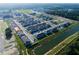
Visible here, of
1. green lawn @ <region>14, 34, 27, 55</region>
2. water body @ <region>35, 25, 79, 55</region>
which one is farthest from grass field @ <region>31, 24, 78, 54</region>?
green lawn @ <region>14, 34, 27, 55</region>

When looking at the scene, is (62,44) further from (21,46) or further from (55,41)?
(21,46)

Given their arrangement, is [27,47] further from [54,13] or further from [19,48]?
[54,13]

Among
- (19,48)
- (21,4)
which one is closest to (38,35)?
(19,48)

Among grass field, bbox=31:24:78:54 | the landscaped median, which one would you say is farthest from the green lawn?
the landscaped median

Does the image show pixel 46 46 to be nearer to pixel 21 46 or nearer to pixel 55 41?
pixel 55 41

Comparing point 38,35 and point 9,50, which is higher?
point 38,35

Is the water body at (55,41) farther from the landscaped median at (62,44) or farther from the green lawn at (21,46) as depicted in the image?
the green lawn at (21,46)

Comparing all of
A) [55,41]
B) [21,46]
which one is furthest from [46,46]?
[21,46]

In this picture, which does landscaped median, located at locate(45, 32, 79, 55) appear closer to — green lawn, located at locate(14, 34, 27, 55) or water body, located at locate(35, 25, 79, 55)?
water body, located at locate(35, 25, 79, 55)

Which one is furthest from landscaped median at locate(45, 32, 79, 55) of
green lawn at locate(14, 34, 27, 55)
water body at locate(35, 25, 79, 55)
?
green lawn at locate(14, 34, 27, 55)

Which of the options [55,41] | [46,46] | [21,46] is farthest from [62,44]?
[21,46]

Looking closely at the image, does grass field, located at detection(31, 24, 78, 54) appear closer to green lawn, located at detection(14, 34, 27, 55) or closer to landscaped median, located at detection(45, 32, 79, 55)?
landscaped median, located at detection(45, 32, 79, 55)
